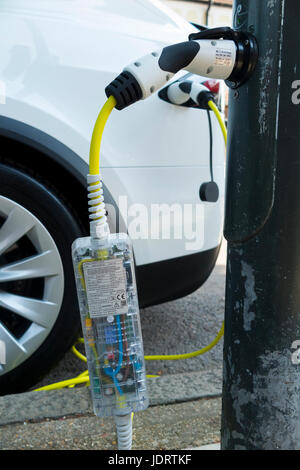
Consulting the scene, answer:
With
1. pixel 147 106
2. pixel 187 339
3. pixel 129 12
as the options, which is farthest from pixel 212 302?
pixel 129 12

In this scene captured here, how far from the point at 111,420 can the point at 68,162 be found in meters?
→ 0.92

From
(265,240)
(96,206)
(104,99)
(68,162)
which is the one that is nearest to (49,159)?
(68,162)

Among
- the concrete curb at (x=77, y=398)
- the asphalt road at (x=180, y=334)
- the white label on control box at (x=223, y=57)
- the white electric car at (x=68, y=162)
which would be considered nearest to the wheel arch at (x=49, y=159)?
the white electric car at (x=68, y=162)

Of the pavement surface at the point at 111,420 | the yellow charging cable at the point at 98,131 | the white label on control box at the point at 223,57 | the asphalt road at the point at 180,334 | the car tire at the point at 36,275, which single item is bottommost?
the asphalt road at the point at 180,334

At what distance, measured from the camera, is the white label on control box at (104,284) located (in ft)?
3.05

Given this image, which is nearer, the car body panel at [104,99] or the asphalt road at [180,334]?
the car body panel at [104,99]

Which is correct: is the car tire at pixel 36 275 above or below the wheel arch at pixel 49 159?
below

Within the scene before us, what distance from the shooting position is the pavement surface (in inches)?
52.7

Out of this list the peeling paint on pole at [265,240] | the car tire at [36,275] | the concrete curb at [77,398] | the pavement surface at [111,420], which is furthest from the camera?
the car tire at [36,275]

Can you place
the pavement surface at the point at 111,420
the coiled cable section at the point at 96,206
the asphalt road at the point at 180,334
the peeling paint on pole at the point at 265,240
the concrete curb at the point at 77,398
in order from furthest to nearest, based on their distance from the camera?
the asphalt road at the point at 180,334 → the concrete curb at the point at 77,398 → the pavement surface at the point at 111,420 → the coiled cable section at the point at 96,206 → the peeling paint on pole at the point at 265,240

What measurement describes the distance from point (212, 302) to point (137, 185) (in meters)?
1.40

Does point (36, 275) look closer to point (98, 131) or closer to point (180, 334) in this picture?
point (98, 131)

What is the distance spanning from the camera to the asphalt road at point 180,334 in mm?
2014

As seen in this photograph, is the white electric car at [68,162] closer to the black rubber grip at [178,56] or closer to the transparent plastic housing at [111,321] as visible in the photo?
the transparent plastic housing at [111,321]
